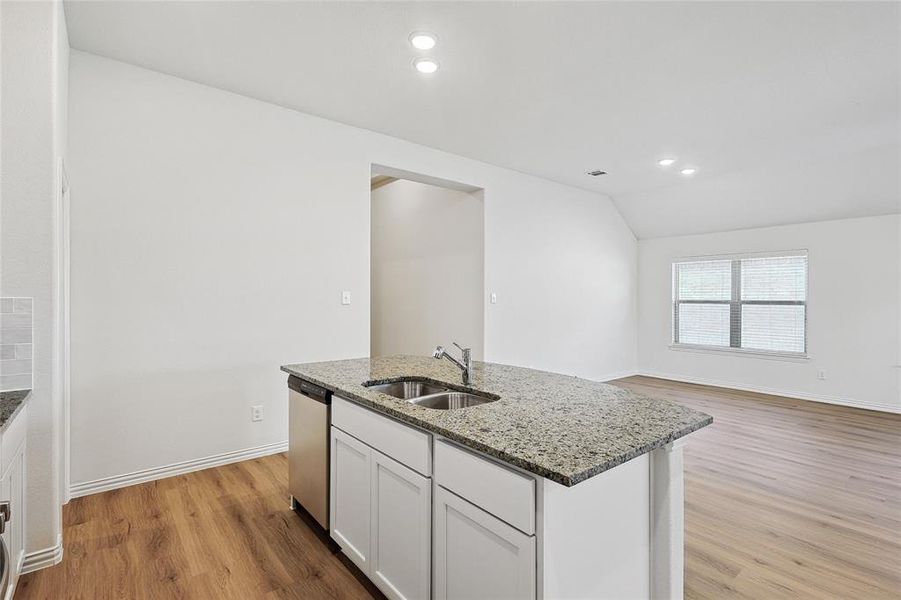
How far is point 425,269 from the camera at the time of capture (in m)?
5.57

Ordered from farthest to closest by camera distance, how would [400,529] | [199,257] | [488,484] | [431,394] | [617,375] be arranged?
[617,375]
[199,257]
[431,394]
[400,529]
[488,484]

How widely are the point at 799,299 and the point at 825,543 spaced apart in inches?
170

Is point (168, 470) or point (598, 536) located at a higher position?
point (598, 536)

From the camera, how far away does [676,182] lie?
5.63 m

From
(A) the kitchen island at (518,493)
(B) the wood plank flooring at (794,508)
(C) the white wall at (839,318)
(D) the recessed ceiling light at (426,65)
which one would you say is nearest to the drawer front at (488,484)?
(A) the kitchen island at (518,493)

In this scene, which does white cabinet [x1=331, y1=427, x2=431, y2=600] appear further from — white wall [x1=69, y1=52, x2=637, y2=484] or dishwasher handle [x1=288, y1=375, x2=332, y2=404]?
white wall [x1=69, y1=52, x2=637, y2=484]

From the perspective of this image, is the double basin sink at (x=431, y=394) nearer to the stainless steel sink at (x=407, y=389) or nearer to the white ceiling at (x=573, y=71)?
the stainless steel sink at (x=407, y=389)

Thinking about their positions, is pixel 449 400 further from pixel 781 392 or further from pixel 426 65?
pixel 781 392

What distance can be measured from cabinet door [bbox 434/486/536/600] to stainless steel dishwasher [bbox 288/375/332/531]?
89cm

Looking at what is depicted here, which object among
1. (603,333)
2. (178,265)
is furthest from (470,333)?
(178,265)

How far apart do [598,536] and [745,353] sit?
5864mm

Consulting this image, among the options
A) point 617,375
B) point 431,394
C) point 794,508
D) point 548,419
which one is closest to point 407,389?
point 431,394

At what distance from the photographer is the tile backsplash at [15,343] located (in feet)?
6.36

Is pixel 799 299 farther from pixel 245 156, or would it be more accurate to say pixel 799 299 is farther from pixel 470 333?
pixel 245 156
